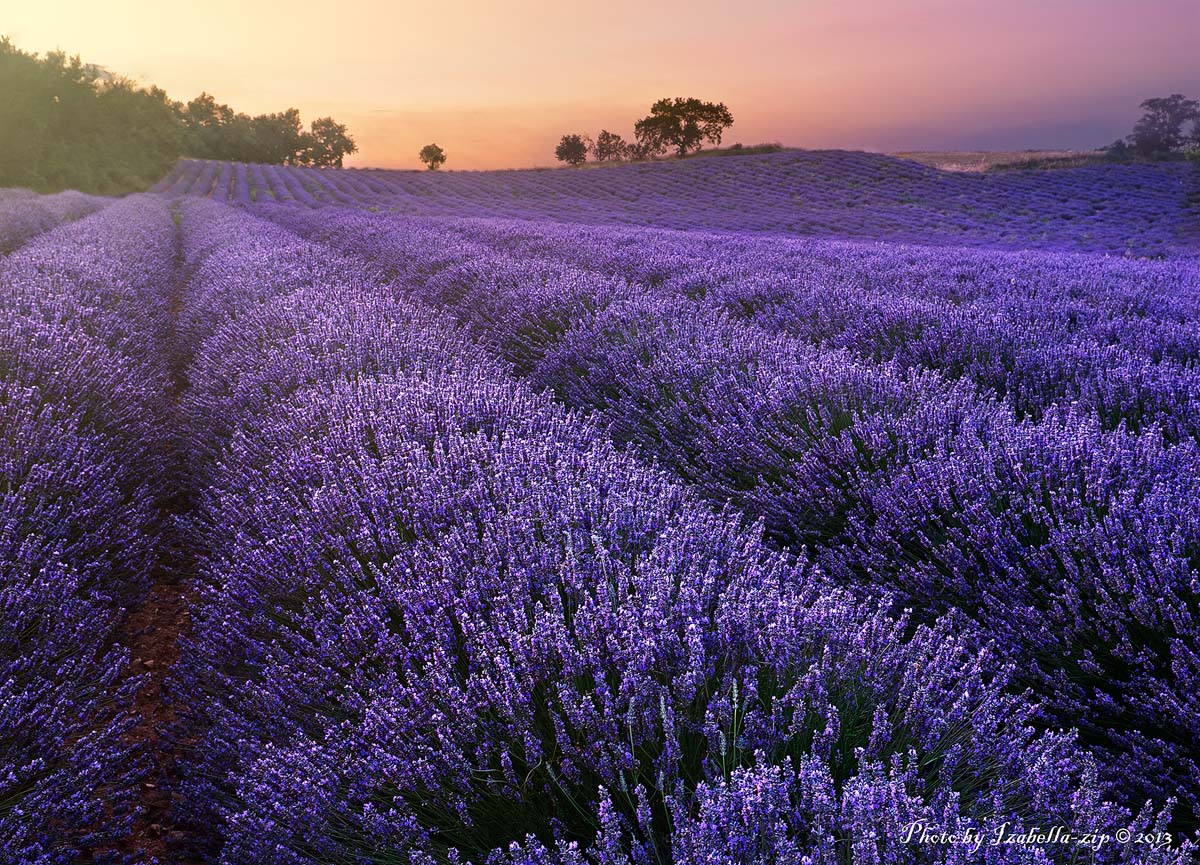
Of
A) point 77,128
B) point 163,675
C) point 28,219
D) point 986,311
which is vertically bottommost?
point 163,675

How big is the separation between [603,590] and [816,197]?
2159 cm

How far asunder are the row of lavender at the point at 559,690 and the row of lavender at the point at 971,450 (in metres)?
0.20

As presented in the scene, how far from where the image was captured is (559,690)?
107 cm

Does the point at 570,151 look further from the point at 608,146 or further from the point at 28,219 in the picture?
the point at 28,219

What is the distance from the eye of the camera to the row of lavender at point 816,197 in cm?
1462

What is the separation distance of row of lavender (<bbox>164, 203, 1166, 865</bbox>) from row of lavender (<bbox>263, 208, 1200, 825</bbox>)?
0.65 ft

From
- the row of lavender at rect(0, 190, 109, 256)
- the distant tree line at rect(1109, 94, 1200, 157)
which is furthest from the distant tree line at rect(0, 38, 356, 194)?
the distant tree line at rect(1109, 94, 1200, 157)

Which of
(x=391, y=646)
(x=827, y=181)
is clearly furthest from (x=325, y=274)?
(x=827, y=181)

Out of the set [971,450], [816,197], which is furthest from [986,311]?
[816,197]

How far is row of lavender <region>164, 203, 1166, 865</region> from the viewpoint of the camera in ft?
3.11

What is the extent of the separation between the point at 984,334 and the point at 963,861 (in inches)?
142

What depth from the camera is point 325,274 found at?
5.50m

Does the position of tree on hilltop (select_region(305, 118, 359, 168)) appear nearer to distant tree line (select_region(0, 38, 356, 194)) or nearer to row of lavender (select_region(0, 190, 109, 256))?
distant tree line (select_region(0, 38, 356, 194))

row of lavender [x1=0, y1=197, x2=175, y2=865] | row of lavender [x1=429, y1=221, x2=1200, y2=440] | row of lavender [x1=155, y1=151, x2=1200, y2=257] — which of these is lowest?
row of lavender [x1=0, y1=197, x2=175, y2=865]
